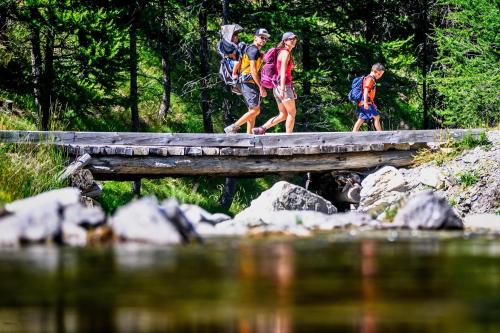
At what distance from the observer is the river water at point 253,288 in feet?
18.0

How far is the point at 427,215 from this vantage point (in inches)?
444

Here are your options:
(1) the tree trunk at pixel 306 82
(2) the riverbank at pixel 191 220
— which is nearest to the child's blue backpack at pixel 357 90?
(2) the riverbank at pixel 191 220

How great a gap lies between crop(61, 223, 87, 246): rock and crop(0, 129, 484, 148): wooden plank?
696 centimetres

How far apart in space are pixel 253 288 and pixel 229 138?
12400 mm

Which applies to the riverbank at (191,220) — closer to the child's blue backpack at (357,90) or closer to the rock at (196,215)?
the rock at (196,215)

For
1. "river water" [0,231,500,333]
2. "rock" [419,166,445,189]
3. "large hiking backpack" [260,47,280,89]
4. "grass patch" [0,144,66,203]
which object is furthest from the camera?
"rock" [419,166,445,189]

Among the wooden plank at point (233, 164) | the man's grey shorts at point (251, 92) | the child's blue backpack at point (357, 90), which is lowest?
the wooden plank at point (233, 164)

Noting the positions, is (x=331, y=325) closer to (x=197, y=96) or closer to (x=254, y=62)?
(x=254, y=62)

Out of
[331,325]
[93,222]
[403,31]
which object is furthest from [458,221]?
[403,31]

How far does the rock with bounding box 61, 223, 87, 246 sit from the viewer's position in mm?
9312

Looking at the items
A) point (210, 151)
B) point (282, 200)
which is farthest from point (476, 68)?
point (282, 200)

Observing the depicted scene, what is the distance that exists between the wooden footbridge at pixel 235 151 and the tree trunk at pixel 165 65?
793cm

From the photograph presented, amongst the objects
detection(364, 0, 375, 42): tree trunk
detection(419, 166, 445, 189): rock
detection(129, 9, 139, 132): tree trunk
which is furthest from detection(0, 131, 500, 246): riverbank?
detection(364, 0, 375, 42): tree trunk

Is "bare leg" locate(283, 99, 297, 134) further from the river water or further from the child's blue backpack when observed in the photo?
the river water
